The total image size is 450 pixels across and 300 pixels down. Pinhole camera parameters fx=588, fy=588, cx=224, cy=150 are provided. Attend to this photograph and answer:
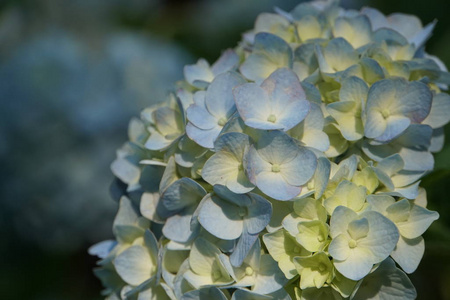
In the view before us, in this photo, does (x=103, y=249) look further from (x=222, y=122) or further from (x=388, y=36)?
(x=388, y=36)

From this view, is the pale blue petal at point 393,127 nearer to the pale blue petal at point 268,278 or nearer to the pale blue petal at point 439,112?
the pale blue petal at point 439,112

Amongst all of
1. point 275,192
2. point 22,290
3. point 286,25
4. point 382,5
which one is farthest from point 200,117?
point 382,5

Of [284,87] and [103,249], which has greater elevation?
[284,87]

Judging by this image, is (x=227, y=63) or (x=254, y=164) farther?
(x=227, y=63)

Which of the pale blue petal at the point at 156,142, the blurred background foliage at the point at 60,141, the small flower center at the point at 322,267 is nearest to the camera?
the small flower center at the point at 322,267

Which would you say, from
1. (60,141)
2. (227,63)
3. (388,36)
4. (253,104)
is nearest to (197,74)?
(227,63)

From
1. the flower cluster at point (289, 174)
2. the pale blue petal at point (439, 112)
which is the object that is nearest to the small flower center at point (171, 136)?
the flower cluster at point (289, 174)

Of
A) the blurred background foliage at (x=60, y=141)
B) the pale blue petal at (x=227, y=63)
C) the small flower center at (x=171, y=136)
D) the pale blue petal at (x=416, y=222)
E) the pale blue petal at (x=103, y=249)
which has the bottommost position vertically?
the blurred background foliage at (x=60, y=141)

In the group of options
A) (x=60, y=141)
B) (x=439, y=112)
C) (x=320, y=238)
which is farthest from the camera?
(x=60, y=141)
